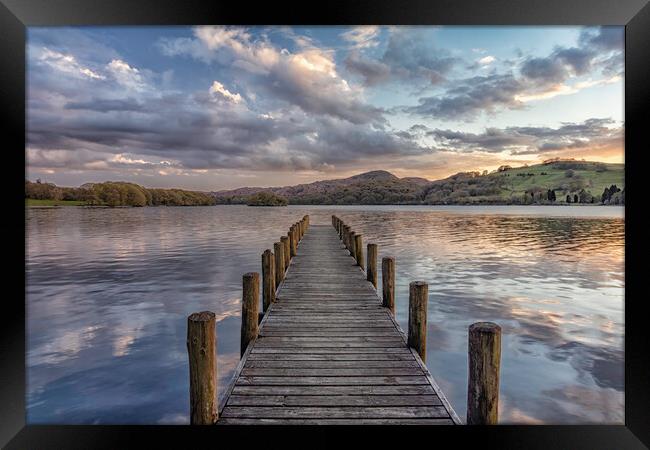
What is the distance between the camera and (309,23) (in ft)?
11.7

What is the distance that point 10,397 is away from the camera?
323 cm

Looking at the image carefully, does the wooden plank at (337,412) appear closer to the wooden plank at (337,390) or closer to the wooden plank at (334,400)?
the wooden plank at (334,400)

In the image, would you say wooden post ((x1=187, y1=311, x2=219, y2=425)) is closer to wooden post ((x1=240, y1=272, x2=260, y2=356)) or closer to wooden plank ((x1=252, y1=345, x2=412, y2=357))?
wooden plank ((x1=252, y1=345, x2=412, y2=357))

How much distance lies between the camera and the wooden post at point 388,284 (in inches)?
279

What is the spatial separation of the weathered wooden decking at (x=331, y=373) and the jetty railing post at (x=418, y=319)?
172mm

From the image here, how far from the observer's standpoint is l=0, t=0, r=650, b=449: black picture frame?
322cm

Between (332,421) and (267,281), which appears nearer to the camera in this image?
(332,421)

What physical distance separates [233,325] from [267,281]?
4.06 meters

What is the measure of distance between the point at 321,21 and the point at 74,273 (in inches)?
792

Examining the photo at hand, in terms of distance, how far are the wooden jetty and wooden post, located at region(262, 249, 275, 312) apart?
2 cm

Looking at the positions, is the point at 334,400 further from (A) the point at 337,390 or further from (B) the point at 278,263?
(B) the point at 278,263

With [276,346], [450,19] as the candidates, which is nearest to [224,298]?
[276,346]

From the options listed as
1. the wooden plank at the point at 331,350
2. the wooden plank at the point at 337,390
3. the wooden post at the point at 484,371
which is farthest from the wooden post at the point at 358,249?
the wooden post at the point at 484,371

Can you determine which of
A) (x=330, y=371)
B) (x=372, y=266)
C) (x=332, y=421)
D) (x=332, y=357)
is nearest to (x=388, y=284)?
(x=372, y=266)
